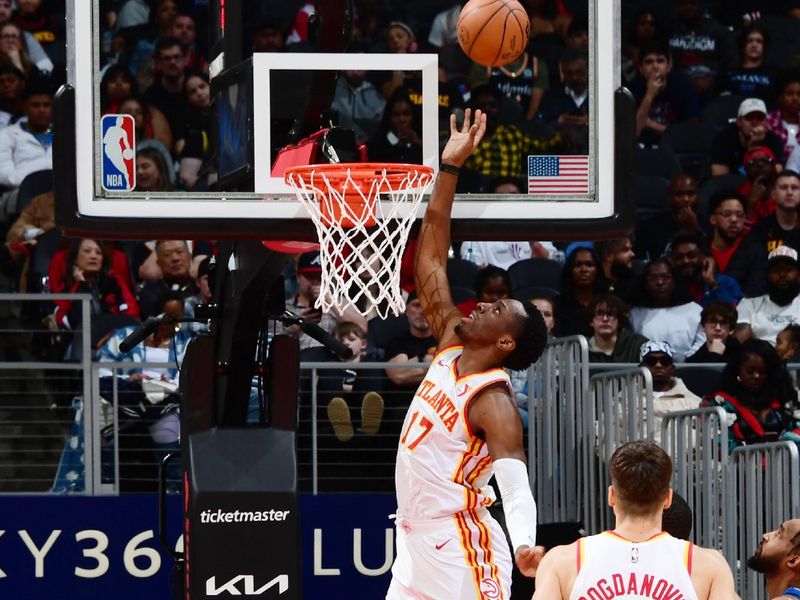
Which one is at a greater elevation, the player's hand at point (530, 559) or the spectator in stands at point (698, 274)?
the spectator in stands at point (698, 274)

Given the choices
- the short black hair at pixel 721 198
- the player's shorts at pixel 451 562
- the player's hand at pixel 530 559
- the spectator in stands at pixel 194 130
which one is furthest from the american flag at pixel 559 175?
the short black hair at pixel 721 198

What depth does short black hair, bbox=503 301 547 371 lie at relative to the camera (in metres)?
6.29

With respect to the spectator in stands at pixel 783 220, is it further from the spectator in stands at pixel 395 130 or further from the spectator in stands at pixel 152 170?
the spectator in stands at pixel 152 170

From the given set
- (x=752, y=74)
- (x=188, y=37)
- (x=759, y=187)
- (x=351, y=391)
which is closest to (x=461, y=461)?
(x=351, y=391)

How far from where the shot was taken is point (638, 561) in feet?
14.6

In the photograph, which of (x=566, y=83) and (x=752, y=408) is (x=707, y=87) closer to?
(x=566, y=83)

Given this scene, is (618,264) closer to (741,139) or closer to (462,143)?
(741,139)

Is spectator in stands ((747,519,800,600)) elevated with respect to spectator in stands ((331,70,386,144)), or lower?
lower

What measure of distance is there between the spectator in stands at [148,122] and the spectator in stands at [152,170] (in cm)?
36

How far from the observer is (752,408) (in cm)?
935

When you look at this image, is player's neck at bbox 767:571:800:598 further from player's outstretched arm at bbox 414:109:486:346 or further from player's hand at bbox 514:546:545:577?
player's outstretched arm at bbox 414:109:486:346

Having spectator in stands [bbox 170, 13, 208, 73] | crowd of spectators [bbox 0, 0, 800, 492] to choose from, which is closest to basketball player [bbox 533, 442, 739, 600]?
crowd of spectators [bbox 0, 0, 800, 492]

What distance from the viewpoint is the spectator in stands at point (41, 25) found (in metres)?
12.6

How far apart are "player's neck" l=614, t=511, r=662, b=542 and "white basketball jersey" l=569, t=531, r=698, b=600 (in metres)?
0.02
